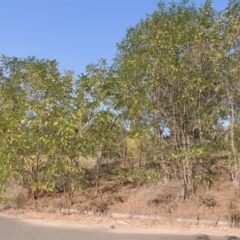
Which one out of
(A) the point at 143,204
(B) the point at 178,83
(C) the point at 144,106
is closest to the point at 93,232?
(A) the point at 143,204

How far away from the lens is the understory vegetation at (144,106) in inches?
340

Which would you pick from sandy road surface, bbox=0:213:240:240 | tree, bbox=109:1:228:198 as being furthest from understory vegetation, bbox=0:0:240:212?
sandy road surface, bbox=0:213:240:240

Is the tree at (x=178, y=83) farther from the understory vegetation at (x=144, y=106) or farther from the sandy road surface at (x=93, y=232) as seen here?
the sandy road surface at (x=93, y=232)

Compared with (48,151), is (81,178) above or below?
below

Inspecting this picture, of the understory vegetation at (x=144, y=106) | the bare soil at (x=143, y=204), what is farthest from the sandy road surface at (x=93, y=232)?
the understory vegetation at (x=144, y=106)

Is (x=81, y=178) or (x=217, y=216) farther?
(x=81, y=178)

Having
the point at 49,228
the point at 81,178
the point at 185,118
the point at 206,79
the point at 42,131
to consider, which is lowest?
the point at 49,228

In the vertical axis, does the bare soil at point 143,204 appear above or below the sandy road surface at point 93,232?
above

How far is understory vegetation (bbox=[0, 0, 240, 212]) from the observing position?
340 inches

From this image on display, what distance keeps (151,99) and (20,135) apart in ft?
12.4

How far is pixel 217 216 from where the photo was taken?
7.60 m

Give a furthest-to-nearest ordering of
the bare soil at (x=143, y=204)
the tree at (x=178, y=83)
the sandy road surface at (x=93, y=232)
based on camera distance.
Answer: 1. the tree at (x=178, y=83)
2. the bare soil at (x=143, y=204)
3. the sandy road surface at (x=93, y=232)

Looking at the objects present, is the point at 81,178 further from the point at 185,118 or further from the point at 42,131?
the point at 185,118

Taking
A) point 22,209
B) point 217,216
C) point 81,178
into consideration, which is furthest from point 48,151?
point 217,216
